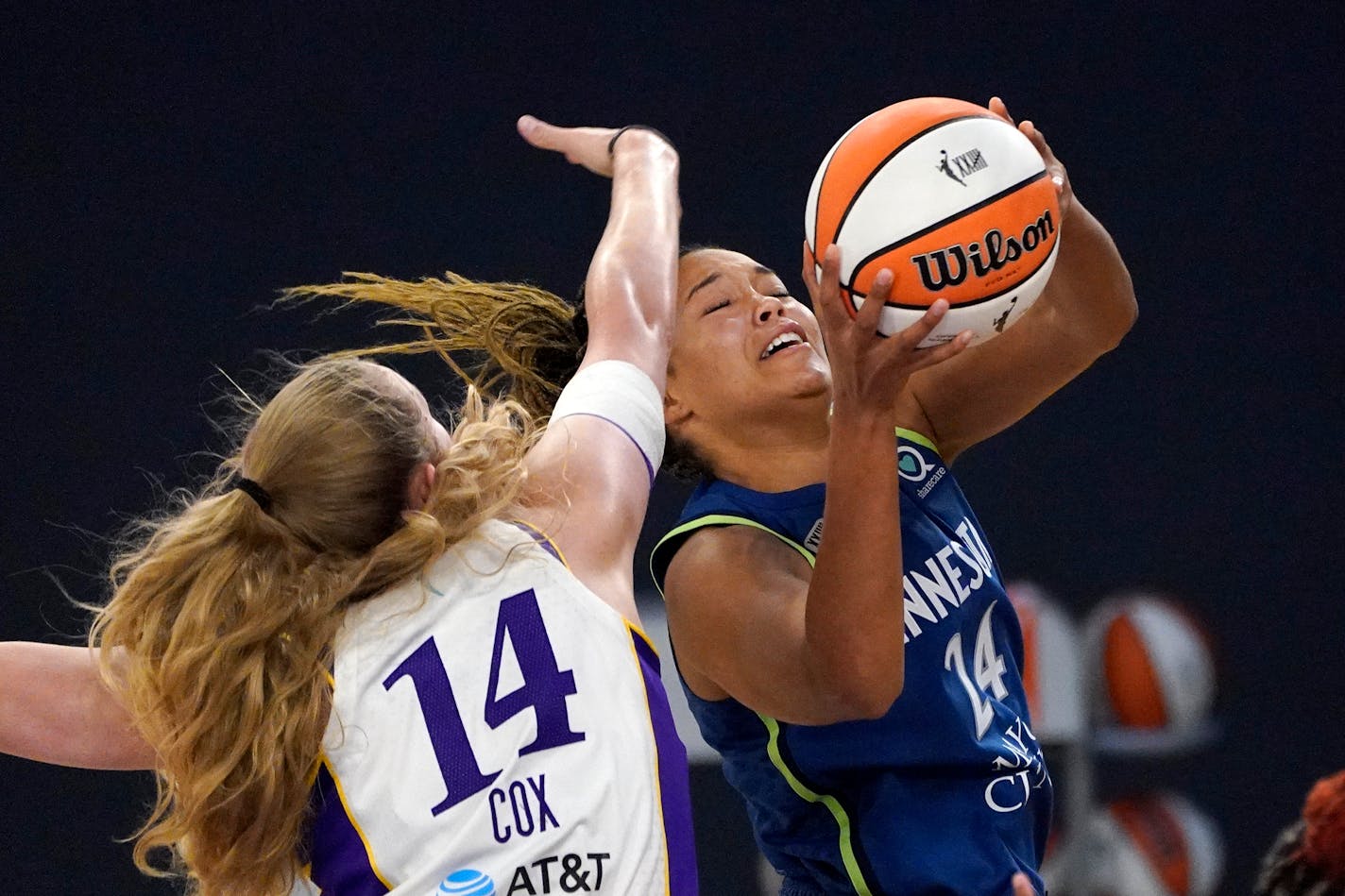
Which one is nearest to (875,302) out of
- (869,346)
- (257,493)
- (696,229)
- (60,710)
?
(869,346)

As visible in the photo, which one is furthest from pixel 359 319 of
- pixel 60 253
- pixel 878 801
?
pixel 878 801

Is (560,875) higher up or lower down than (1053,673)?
higher up

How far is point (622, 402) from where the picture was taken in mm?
1684

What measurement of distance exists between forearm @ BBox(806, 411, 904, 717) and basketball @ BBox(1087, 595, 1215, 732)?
224 centimetres

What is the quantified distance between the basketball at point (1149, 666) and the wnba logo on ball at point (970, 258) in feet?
7.41

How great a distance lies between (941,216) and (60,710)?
39.0 inches

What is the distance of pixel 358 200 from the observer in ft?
12.0

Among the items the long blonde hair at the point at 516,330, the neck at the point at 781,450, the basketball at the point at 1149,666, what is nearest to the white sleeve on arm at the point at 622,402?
the neck at the point at 781,450

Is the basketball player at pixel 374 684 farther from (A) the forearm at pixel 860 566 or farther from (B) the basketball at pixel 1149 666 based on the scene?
Result: (B) the basketball at pixel 1149 666

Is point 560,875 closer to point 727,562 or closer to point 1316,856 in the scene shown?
point 727,562

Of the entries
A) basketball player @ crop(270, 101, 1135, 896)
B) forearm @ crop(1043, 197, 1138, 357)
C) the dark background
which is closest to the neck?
basketball player @ crop(270, 101, 1135, 896)

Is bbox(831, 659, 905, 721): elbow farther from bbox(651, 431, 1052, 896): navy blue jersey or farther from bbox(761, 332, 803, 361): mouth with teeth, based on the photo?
bbox(761, 332, 803, 361): mouth with teeth

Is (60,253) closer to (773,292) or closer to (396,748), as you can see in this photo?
(773,292)

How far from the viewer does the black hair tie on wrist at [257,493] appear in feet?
4.85
